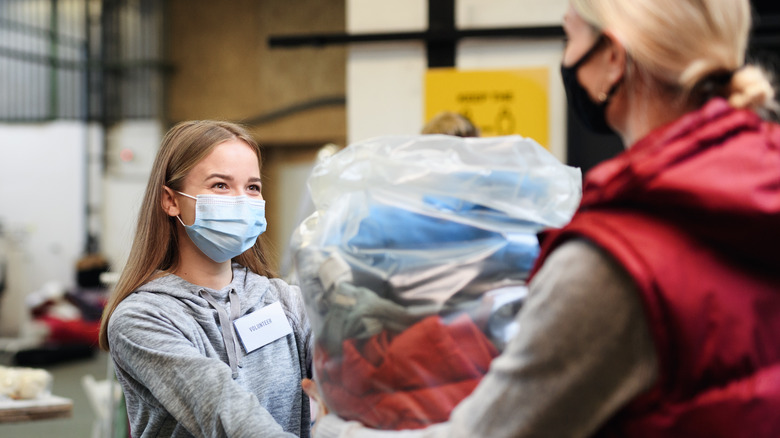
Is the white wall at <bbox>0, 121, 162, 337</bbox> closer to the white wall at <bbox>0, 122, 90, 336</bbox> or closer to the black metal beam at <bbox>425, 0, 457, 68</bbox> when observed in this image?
the white wall at <bbox>0, 122, 90, 336</bbox>

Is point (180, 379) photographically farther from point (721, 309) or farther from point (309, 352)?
point (721, 309)

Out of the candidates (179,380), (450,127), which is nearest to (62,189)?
(450,127)

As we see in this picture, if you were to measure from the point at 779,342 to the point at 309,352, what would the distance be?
3.26 ft

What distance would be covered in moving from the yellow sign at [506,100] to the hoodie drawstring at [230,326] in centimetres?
278

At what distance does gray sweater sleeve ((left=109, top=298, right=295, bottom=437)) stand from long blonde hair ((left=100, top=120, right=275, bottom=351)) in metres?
0.15

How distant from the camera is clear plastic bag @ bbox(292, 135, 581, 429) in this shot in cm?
87

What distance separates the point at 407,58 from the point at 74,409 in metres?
3.81

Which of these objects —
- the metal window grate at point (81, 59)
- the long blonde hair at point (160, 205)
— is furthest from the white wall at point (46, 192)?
the long blonde hair at point (160, 205)

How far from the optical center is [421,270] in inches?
35.2

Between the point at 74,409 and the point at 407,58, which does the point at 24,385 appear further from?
the point at 74,409

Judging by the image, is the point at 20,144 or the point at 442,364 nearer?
the point at 442,364

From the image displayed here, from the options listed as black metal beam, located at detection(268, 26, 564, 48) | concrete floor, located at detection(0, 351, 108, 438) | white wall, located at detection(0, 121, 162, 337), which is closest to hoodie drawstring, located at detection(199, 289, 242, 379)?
black metal beam, located at detection(268, 26, 564, 48)

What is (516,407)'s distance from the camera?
0.68 meters

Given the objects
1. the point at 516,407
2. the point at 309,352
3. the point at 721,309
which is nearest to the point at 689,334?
the point at 721,309
